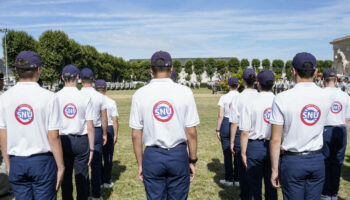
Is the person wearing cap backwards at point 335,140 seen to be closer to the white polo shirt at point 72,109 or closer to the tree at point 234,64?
the white polo shirt at point 72,109

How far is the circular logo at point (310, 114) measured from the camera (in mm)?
2879

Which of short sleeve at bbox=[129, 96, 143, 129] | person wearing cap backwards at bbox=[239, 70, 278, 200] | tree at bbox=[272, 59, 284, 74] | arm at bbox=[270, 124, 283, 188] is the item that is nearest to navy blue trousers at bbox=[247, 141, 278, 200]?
person wearing cap backwards at bbox=[239, 70, 278, 200]

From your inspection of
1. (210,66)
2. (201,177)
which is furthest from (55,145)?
(210,66)

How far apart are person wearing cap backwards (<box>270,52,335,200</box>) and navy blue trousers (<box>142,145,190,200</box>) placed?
106 cm

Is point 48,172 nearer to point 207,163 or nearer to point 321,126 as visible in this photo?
point 321,126

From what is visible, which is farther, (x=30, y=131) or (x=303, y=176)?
(x=303, y=176)

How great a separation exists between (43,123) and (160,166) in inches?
52.6

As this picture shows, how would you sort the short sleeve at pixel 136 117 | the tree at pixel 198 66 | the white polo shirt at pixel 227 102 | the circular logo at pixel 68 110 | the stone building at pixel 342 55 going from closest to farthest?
1. the short sleeve at pixel 136 117
2. the circular logo at pixel 68 110
3. the white polo shirt at pixel 227 102
4. the stone building at pixel 342 55
5. the tree at pixel 198 66

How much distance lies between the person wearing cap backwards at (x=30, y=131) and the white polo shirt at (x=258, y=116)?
264 cm

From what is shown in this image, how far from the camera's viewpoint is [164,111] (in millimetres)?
2877

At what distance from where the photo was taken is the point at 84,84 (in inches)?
200

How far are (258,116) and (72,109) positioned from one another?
2.88 meters

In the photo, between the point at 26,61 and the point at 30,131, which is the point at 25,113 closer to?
the point at 30,131

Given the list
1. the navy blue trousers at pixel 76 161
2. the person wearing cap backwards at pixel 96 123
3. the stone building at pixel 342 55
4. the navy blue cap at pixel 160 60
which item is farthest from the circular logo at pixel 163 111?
the stone building at pixel 342 55
